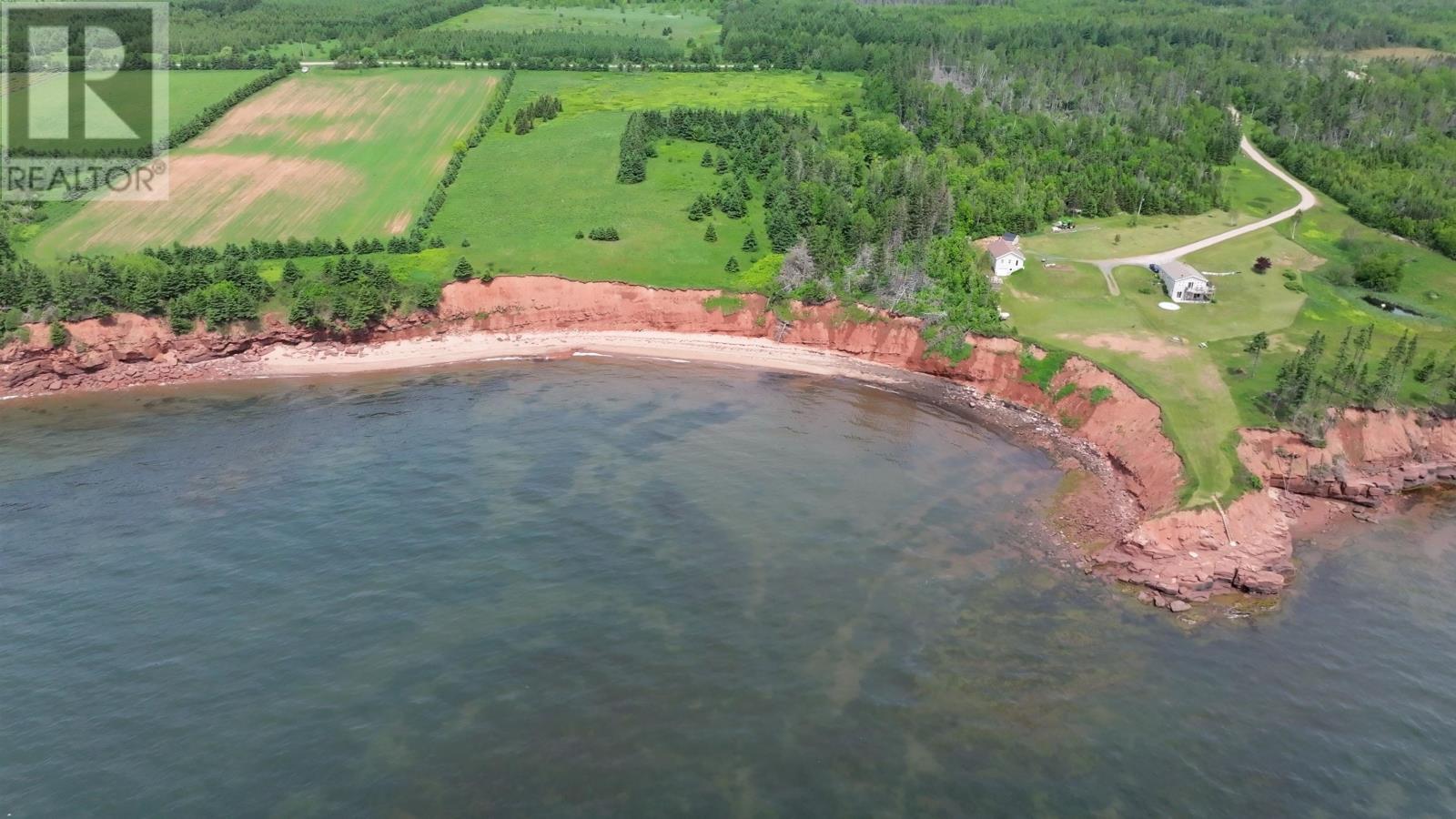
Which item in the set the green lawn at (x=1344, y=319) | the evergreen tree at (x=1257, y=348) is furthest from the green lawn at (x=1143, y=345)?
the evergreen tree at (x=1257, y=348)

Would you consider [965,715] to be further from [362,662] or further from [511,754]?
[362,662]

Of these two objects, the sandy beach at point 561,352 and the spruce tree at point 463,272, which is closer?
the sandy beach at point 561,352

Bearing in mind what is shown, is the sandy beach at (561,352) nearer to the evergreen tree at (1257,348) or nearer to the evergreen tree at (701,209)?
the evergreen tree at (701,209)

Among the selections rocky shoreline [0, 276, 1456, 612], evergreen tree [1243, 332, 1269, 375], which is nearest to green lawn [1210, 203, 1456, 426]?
evergreen tree [1243, 332, 1269, 375]

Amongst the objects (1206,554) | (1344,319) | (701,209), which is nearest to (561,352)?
(701,209)

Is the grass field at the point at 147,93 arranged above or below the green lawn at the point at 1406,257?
above

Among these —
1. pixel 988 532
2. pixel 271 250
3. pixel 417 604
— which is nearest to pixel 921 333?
pixel 988 532

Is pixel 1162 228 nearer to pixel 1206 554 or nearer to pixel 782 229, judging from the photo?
pixel 782 229
